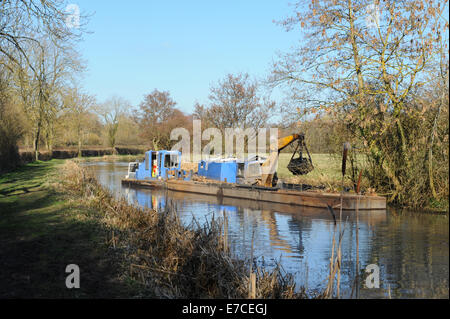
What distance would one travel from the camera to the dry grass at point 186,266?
5.83 meters

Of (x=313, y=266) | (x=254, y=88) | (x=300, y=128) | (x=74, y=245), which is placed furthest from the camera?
(x=254, y=88)

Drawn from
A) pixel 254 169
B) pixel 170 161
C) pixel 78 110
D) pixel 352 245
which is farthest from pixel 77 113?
pixel 352 245

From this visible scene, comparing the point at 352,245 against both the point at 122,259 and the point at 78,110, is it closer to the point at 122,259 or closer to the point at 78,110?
the point at 122,259

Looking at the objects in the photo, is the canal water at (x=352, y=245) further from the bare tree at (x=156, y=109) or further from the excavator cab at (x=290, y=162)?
the bare tree at (x=156, y=109)

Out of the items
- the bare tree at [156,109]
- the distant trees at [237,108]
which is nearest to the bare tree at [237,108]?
the distant trees at [237,108]

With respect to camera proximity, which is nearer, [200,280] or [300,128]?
[200,280]

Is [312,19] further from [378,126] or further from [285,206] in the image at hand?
[285,206]

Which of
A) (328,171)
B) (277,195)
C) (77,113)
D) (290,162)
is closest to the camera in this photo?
(290,162)

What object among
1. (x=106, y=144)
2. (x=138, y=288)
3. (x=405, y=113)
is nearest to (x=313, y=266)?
(x=138, y=288)

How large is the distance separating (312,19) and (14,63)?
11.2 metres

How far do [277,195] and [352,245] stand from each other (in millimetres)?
9187

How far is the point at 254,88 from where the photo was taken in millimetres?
36688

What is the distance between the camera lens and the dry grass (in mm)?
5832

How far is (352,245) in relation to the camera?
10875 mm
